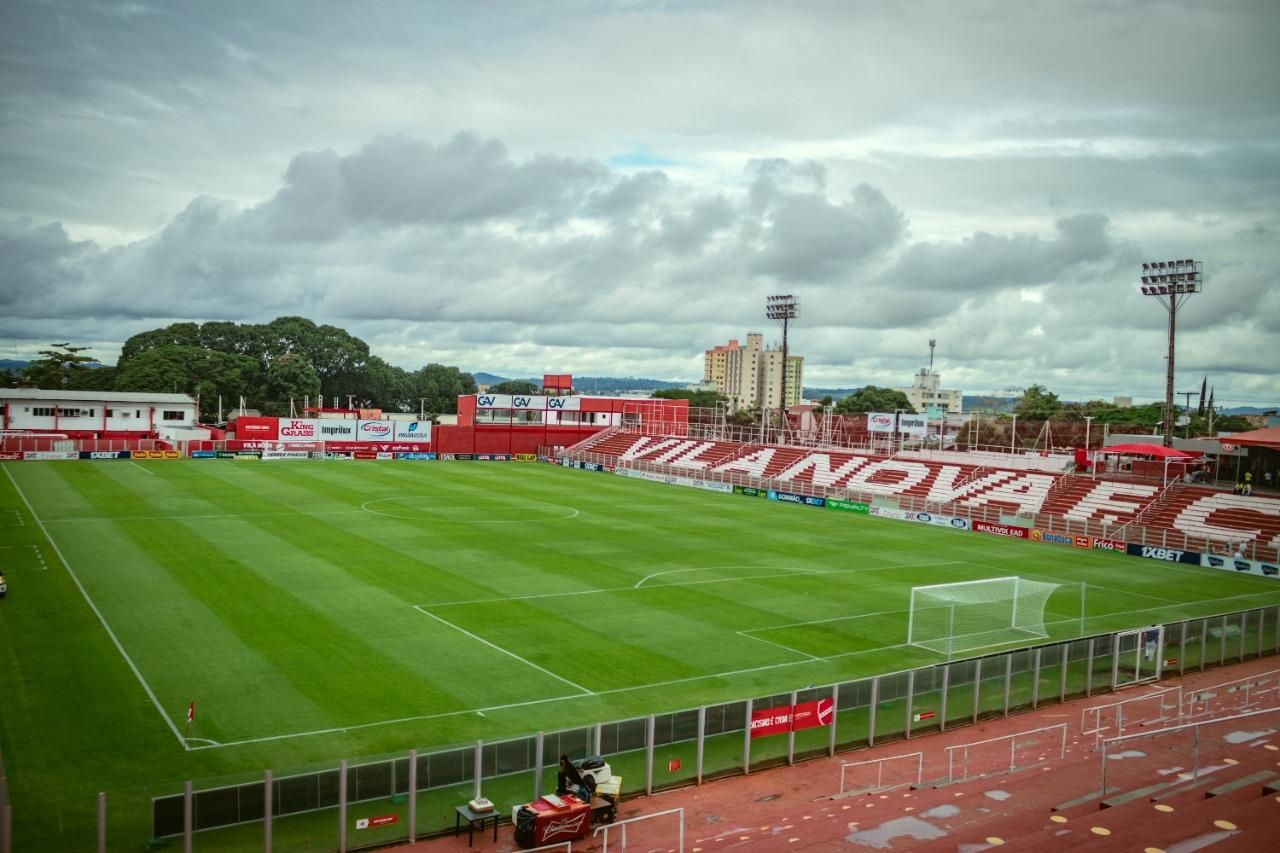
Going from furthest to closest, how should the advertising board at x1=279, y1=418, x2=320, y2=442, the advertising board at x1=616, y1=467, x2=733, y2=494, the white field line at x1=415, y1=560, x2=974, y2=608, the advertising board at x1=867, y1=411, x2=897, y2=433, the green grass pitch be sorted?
the advertising board at x1=279, y1=418, x2=320, y2=442
the advertising board at x1=867, y1=411, x2=897, y2=433
the advertising board at x1=616, y1=467, x2=733, y2=494
the white field line at x1=415, y1=560, x2=974, y2=608
the green grass pitch

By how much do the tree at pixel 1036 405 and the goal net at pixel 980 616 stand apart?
88560mm

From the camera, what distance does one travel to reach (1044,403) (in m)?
118

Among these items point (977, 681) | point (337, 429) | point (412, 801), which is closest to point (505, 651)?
point (412, 801)

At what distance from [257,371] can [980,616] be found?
123 m

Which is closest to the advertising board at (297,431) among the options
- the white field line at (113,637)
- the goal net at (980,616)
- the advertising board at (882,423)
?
the white field line at (113,637)

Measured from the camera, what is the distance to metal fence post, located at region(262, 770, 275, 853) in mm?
14039

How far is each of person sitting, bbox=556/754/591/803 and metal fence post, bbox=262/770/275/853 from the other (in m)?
4.32

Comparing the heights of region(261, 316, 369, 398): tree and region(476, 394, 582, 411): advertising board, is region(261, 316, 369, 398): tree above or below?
above

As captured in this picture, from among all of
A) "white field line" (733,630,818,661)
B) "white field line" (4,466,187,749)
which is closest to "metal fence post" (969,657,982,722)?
"white field line" (733,630,818,661)

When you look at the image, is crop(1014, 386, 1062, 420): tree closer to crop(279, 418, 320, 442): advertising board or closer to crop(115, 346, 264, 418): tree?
crop(279, 418, 320, 442): advertising board

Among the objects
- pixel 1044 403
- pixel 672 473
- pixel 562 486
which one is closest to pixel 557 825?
pixel 562 486

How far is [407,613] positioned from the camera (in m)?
29.1

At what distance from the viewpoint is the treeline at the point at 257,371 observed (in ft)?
408

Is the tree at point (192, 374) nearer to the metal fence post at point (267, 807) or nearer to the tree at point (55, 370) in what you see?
the tree at point (55, 370)
